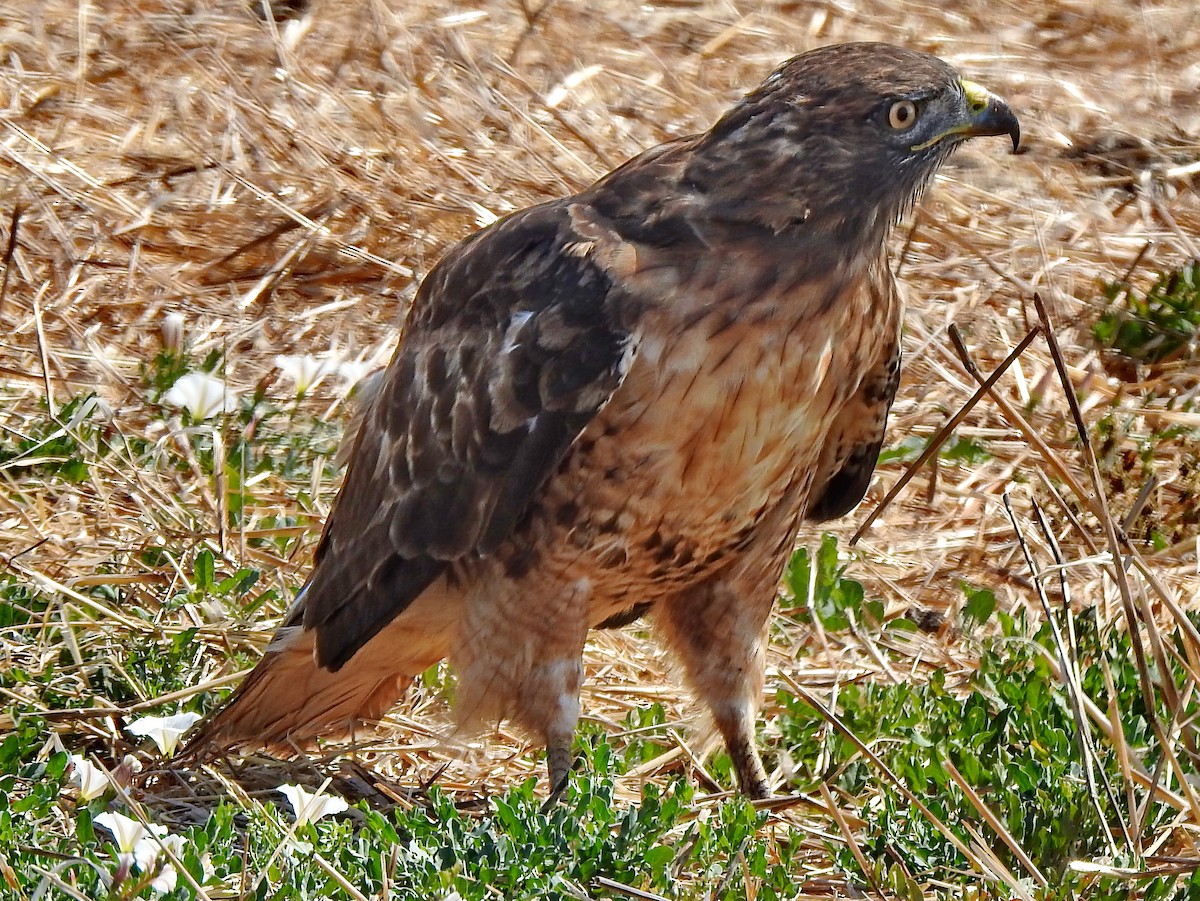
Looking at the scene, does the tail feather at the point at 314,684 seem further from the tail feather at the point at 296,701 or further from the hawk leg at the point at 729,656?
A: the hawk leg at the point at 729,656

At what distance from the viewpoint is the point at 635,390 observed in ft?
10.4

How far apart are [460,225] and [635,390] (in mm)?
2983

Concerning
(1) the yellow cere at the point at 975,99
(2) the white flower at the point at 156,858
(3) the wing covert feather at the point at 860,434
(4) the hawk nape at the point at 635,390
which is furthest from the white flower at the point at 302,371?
(1) the yellow cere at the point at 975,99

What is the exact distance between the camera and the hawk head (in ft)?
10.6

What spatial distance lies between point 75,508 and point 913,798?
99.9 inches

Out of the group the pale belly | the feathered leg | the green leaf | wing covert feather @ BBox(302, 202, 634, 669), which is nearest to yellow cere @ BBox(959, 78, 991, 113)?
the pale belly

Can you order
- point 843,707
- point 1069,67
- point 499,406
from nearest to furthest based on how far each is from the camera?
1. point 499,406
2. point 843,707
3. point 1069,67

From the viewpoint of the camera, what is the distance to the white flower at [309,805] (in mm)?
3014

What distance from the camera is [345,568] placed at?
360 cm

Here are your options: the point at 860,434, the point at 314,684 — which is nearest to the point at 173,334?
the point at 314,684

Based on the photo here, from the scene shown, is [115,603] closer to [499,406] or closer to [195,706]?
[195,706]

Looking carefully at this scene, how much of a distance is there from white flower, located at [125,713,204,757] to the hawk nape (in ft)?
0.83

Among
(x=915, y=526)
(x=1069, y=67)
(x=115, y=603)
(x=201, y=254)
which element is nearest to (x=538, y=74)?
(x=201, y=254)

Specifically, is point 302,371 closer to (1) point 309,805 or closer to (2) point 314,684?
(2) point 314,684
